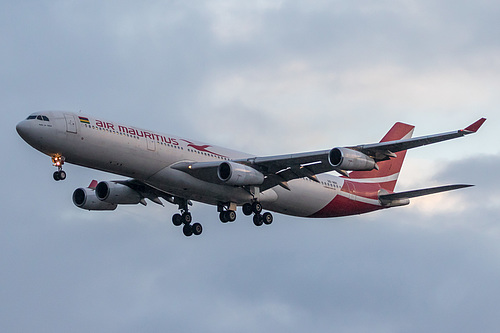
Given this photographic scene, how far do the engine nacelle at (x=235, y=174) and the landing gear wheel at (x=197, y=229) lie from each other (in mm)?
7263

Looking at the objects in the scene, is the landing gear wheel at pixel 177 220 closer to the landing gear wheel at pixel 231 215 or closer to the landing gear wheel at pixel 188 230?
the landing gear wheel at pixel 188 230

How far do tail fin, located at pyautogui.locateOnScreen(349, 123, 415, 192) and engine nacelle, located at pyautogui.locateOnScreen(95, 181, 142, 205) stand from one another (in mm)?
15845

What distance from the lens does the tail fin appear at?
63062 millimetres

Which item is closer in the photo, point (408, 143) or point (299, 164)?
point (408, 143)

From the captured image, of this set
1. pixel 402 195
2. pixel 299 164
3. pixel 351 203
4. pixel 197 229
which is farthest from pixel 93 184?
pixel 402 195

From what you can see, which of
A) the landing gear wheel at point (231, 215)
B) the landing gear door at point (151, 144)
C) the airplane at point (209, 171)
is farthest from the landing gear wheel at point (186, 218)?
the landing gear door at point (151, 144)

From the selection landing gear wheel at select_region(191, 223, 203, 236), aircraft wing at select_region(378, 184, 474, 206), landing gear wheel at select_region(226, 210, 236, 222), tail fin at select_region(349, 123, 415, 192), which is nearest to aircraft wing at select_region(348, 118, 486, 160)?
aircraft wing at select_region(378, 184, 474, 206)

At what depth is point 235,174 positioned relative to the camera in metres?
51.4

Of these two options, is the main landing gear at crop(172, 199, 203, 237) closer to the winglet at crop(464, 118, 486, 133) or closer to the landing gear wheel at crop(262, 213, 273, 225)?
the landing gear wheel at crop(262, 213, 273, 225)

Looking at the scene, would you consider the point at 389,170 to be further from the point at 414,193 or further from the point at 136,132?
the point at 136,132

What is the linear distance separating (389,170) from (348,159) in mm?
16284

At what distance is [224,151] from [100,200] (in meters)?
8.94

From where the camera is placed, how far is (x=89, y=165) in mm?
49719

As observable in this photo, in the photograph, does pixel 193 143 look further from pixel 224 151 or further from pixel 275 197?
pixel 275 197
